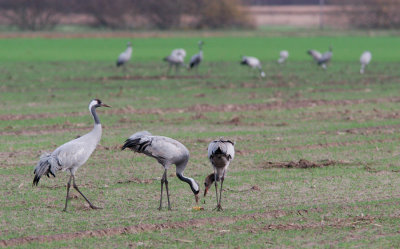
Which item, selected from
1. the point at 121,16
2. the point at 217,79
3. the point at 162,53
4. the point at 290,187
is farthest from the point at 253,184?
the point at 121,16

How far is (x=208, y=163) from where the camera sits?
485 inches

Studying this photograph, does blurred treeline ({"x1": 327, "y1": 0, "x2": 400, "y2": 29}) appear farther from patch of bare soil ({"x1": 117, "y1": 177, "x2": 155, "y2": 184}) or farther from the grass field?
patch of bare soil ({"x1": 117, "y1": 177, "x2": 155, "y2": 184})

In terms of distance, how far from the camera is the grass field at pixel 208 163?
8.22 meters

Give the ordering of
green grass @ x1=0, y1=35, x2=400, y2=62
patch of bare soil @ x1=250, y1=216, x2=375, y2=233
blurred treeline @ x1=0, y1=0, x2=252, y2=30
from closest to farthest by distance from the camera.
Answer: patch of bare soil @ x1=250, y1=216, x2=375, y2=233
green grass @ x1=0, y1=35, x2=400, y2=62
blurred treeline @ x1=0, y1=0, x2=252, y2=30

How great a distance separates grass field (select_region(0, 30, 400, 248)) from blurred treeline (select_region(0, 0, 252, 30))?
44.3m

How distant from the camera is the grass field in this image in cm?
822

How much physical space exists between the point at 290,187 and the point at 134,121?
6842 mm

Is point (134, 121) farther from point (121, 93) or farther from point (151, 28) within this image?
point (151, 28)

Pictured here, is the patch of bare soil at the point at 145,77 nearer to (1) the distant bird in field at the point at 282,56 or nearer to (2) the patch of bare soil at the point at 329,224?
(1) the distant bird in field at the point at 282,56

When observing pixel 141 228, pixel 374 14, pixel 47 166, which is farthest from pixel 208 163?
pixel 374 14

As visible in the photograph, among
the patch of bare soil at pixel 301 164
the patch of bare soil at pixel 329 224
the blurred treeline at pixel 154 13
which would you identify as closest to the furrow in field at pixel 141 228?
the patch of bare soil at pixel 329 224

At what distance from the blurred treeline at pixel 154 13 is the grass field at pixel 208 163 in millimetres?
44251

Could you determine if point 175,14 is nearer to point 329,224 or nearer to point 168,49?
point 168,49

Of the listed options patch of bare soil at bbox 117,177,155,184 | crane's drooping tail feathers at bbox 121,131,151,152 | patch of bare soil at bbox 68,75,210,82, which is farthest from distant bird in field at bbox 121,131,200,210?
patch of bare soil at bbox 68,75,210,82
